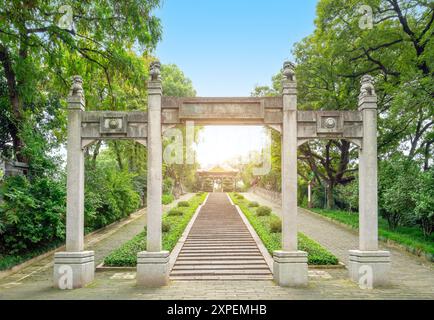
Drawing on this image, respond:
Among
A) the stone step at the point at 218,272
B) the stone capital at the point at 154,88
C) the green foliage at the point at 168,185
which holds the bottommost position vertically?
the stone step at the point at 218,272

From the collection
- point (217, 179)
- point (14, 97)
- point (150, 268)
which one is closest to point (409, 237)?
point (150, 268)

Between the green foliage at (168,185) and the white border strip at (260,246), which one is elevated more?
the green foliage at (168,185)

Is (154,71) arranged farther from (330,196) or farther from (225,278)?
(330,196)

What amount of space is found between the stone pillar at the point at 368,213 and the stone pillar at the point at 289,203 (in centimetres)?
128

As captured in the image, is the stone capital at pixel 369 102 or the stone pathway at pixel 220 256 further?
the stone pathway at pixel 220 256

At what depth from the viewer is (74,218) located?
8.51 metres

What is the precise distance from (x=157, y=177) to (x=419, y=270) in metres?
7.63

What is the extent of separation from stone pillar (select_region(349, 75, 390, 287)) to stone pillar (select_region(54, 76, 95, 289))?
608 cm

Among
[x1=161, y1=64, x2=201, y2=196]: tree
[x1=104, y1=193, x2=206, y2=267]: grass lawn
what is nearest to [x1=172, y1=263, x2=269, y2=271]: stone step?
[x1=104, y1=193, x2=206, y2=267]: grass lawn

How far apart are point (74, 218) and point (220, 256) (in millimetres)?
4897

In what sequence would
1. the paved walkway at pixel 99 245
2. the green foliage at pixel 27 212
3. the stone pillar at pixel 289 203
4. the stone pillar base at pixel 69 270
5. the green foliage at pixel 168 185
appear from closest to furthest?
the stone pillar base at pixel 69 270 → the stone pillar at pixel 289 203 → the paved walkway at pixel 99 245 → the green foliage at pixel 27 212 → the green foliage at pixel 168 185

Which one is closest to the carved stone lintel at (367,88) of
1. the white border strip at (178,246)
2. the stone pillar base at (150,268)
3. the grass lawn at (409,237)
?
the grass lawn at (409,237)

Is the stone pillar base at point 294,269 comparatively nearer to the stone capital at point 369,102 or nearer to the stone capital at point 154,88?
the stone capital at point 369,102

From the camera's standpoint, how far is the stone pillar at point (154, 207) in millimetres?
8359
